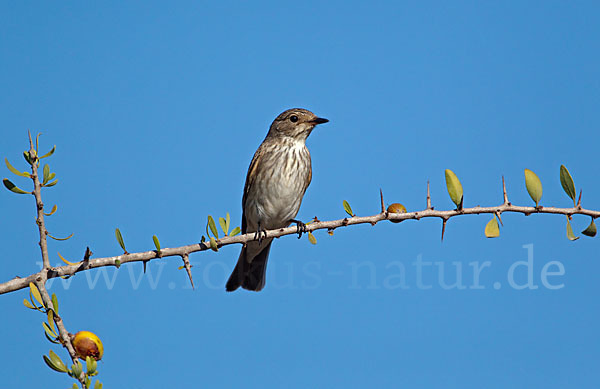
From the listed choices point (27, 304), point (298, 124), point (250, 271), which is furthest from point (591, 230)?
point (250, 271)

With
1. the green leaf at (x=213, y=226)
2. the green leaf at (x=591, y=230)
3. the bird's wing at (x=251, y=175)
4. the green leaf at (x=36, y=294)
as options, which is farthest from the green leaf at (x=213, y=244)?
the bird's wing at (x=251, y=175)

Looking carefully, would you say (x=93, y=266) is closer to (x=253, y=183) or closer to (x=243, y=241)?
(x=243, y=241)

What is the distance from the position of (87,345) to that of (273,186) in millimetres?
5288

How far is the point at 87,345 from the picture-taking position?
3.53 metres

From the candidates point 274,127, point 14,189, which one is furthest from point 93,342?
point 274,127

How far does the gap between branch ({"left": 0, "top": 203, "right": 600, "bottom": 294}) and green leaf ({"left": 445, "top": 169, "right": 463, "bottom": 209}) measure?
0.14 metres

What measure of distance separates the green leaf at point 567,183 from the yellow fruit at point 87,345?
2976 mm

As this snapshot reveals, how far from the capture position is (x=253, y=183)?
8.89m

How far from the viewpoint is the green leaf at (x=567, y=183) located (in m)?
4.13

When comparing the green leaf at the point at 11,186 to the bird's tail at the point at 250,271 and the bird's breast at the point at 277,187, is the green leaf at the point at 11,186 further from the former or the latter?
the bird's tail at the point at 250,271

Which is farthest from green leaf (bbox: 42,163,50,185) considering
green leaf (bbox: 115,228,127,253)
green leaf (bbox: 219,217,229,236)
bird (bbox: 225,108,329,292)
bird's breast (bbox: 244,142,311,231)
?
bird's breast (bbox: 244,142,311,231)

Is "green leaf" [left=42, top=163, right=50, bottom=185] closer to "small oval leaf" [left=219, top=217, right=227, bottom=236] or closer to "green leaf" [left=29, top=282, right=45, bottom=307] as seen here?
"green leaf" [left=29, top=282, right=45, bottom=307]

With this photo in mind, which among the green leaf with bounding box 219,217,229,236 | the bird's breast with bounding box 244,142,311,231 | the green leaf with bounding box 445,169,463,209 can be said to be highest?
the bird's breast with bounding box 244,142,311,231

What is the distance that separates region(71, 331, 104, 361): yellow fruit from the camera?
11.6ft
